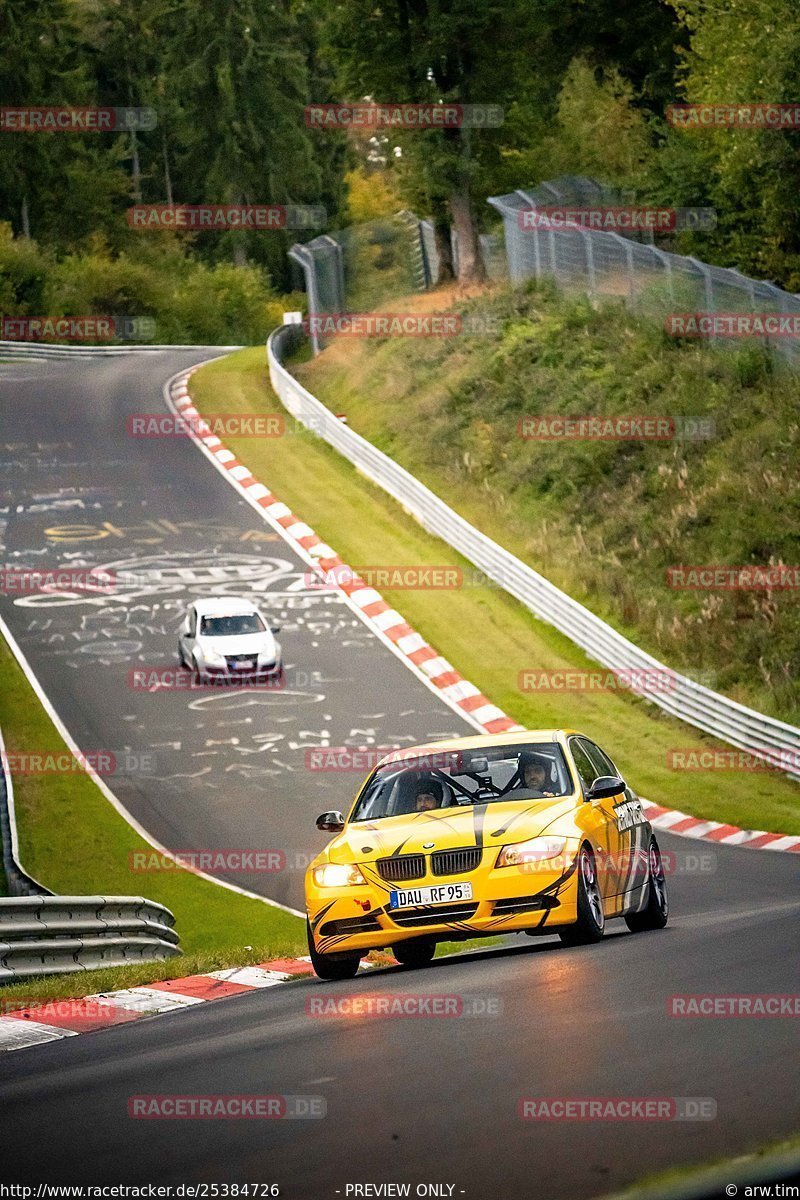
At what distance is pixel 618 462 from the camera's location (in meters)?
36.1

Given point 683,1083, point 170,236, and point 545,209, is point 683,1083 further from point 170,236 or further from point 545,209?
point 170,236

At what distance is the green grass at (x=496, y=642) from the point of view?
23.8 metres

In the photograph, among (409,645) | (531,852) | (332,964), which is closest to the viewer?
(531,852)

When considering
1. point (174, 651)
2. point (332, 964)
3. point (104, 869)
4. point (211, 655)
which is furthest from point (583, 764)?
point (174, 651)

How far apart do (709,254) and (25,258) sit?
42306mm

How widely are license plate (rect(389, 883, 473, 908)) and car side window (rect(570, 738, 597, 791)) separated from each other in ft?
4.67

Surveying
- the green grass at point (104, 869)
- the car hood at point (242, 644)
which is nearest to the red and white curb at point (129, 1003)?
the green grass at point (104, 869)

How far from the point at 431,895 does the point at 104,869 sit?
35.6 feet

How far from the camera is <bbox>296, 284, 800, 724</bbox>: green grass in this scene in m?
29.4

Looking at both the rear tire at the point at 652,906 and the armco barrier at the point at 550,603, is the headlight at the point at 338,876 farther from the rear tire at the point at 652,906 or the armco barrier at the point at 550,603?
the armco barrier at the point at 550,603

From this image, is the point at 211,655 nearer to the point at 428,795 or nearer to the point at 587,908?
the point at 428,795

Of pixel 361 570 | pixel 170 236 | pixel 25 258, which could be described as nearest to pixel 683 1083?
pixel 361 570

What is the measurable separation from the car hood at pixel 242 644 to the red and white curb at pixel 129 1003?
15135 millimetres

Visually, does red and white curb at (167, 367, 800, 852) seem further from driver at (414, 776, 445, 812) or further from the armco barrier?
driver at (414, 776, 445, 812)
